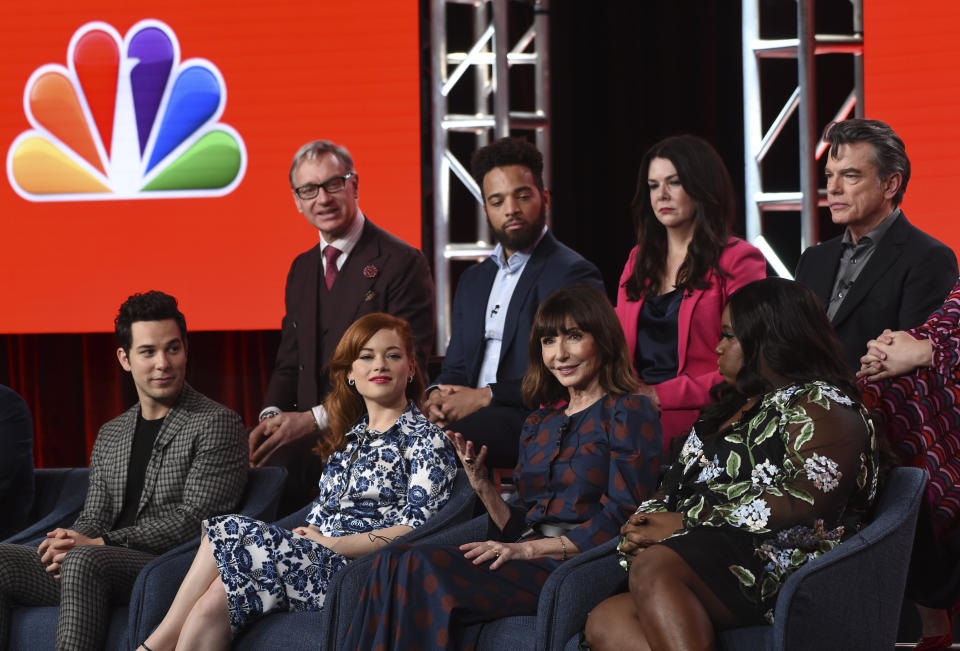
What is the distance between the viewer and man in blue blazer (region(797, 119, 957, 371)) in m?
3.26

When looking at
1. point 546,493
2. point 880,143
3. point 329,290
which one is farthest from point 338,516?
point 880,143

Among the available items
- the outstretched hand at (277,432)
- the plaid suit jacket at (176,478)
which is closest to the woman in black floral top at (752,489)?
the plaid suit jacket at (176,478)

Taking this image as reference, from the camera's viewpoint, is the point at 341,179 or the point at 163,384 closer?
the point at 163,384

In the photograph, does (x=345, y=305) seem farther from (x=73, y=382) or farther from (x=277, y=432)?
(x=73, y=382)

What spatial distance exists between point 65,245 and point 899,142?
389 cm

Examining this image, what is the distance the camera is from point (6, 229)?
18.2 feet

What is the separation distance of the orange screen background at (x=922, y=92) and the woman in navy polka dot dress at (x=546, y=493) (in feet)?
6.53

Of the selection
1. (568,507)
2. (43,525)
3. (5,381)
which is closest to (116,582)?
(43,525)

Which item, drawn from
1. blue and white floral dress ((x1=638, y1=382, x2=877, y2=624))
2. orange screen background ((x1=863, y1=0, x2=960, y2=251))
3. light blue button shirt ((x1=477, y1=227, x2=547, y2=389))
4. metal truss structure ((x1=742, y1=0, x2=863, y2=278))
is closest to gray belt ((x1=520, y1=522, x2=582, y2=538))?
blue and white floral dress ((x1=638, y1=382, x2=877, y2=624))

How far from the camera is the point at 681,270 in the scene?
11.5 ft

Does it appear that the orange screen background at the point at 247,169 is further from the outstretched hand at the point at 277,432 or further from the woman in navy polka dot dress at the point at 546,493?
the woman in navy polka dot dress at the point at 546,493

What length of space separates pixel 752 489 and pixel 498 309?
4.63 feet

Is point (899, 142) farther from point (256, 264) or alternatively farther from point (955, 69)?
point (256, 264)

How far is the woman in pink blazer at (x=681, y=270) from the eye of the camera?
134 inches
